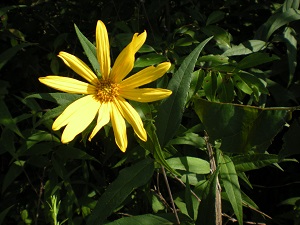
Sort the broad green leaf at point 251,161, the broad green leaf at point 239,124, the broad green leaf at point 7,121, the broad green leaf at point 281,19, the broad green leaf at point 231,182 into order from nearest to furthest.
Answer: the broad green leaf at point 239,124 < the broad green leaf at point 231,182 < the broad green leaf at point 251,161 < the broad green leaf at point 7,121 < the broad green leaf at point 281,19

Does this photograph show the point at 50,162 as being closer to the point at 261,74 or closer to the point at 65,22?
the point at 65,22

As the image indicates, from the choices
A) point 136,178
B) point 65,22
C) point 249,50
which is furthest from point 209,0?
point 136,178

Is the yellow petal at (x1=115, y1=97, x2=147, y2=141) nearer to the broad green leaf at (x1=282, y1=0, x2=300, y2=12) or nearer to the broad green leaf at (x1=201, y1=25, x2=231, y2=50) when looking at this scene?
the broad green leaf at (x1=201, y1=25, x2=231, y2=50)

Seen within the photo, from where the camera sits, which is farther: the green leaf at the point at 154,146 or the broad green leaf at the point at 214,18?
the broad green leaf at the point at 214,18

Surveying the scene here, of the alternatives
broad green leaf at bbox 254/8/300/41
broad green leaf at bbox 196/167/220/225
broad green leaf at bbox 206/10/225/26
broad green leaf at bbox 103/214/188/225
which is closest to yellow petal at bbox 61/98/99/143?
broad green leaf at bbox 103/214/188/225

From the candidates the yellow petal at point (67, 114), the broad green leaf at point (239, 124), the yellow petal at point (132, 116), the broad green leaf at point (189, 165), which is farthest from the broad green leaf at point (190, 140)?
the broad green leaf at point (239, 124)

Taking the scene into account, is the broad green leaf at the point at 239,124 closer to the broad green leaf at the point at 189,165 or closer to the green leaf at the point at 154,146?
the green leaf at the point at 154,146
